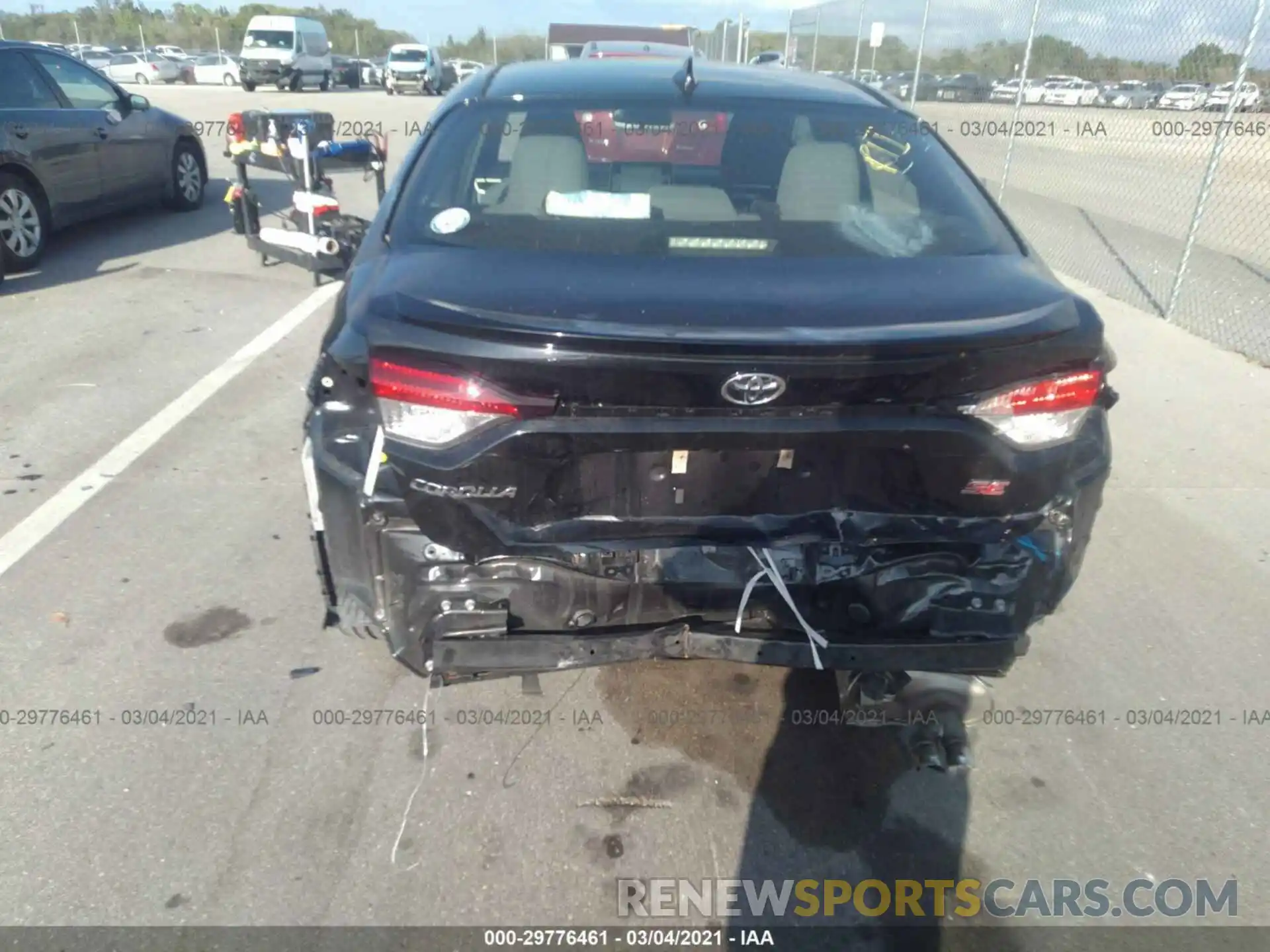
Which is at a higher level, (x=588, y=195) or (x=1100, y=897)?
(x=588, y=195)

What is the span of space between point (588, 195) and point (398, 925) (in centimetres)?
205

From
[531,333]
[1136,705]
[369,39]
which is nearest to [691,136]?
[531,333]

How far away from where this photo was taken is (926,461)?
234 centimetres

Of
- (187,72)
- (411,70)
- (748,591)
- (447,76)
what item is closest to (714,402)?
(748,591)

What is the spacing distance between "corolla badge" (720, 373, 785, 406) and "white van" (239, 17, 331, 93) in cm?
3553

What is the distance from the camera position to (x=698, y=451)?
2307 millimetres

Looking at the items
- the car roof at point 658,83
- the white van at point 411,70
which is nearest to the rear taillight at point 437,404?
the car roof at point 658,83

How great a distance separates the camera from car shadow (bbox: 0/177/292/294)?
805 cm

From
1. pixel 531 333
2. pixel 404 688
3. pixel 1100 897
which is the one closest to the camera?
pixel 531 333

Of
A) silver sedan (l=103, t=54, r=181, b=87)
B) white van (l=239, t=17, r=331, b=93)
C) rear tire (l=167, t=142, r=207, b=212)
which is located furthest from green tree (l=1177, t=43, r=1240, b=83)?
silver sedan (l=103, t=54, r=181, b=87)

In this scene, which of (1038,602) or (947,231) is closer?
(1038,602)

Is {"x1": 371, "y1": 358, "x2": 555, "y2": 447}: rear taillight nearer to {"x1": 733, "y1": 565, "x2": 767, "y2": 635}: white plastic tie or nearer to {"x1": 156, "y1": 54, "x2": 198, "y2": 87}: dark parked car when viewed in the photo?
{"x1": 733, "y1": 565, "x2": 767, "y2": 635}: white plastic tie

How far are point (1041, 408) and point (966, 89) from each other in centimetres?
1267

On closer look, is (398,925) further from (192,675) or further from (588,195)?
(588,195)
